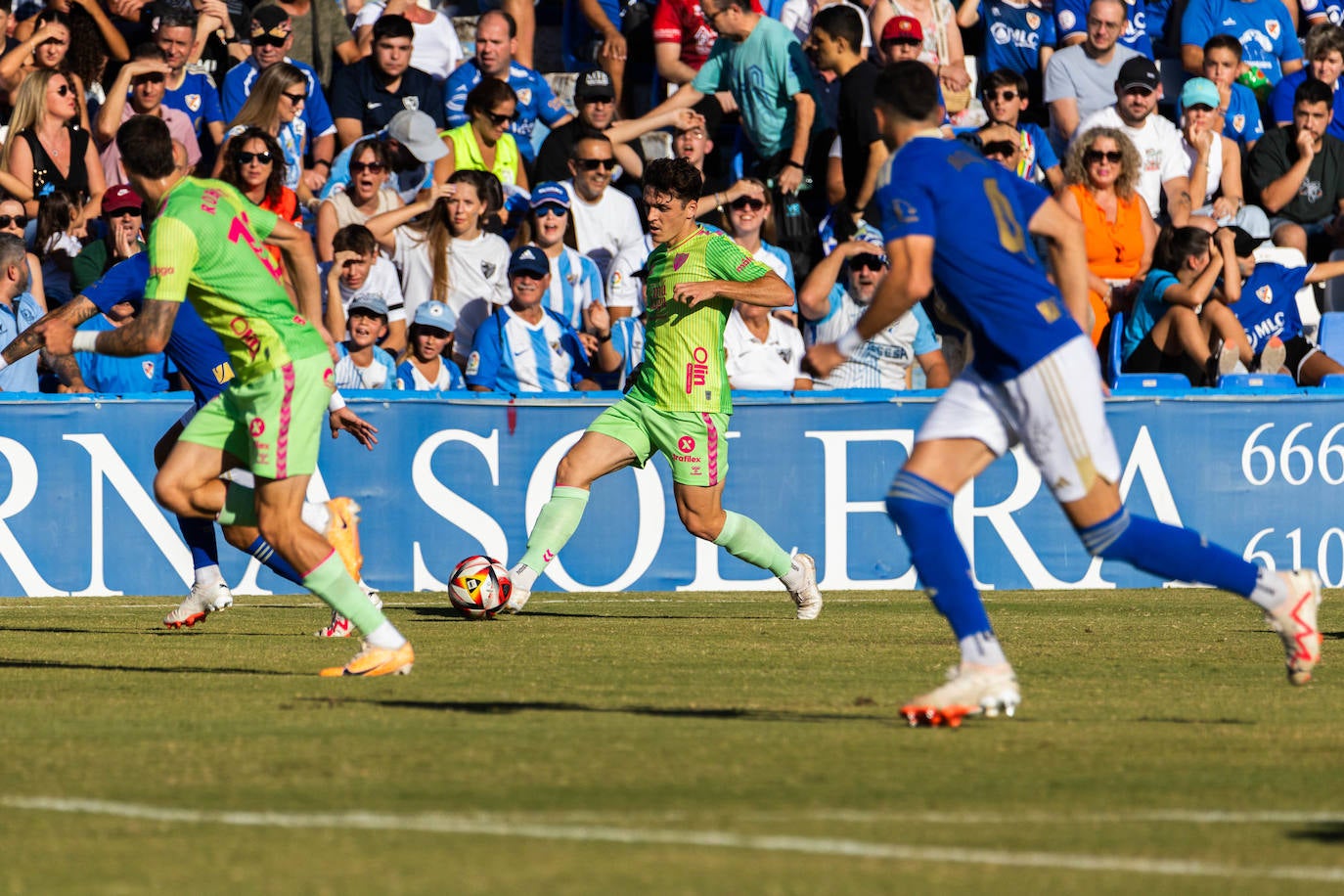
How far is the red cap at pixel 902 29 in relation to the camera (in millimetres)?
15977

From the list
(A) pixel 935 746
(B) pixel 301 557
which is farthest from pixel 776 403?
(A) pixel 935 746

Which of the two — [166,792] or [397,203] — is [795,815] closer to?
[166,792]

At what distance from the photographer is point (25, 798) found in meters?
5.59

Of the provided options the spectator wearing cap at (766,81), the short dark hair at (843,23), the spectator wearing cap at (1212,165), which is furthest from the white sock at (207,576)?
the spectator wearing cap at (1212,165)

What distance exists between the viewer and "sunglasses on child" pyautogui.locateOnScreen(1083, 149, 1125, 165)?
16094 mm

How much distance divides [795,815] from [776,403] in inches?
368

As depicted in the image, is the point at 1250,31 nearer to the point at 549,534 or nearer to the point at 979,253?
the point at 549,534

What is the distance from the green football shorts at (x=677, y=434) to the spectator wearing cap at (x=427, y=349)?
10.8 ft

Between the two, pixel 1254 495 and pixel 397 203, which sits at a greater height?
pixel 397 203

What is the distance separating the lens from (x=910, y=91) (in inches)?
280

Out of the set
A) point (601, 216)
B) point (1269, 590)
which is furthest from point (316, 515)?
point (601, 216)

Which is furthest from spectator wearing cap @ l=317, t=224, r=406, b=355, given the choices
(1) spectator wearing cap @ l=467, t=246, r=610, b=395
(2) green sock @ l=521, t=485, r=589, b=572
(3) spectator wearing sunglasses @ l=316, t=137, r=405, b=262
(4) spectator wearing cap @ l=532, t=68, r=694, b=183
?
(2) green sock @ l=521, t=485, r=589, b=572

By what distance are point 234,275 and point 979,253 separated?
10.6 feet

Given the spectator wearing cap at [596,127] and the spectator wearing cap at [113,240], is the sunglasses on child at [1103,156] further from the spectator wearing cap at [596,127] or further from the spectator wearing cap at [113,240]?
the spectator wearing cap at [113,240]
